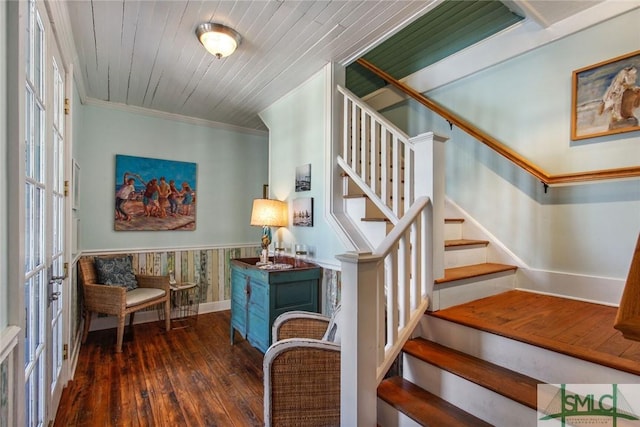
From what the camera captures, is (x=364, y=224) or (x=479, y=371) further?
(x=364, y=224)

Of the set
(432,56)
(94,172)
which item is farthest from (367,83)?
(94,172)

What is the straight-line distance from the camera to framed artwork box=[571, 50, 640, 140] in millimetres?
1944

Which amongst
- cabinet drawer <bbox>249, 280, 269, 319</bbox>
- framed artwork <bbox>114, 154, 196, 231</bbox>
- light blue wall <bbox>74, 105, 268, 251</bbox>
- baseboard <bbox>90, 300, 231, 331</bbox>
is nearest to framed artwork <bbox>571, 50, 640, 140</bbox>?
cabinet drawer <bbox>249, 280, 269, 319</bbox>

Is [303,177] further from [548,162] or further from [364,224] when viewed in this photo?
[548,162]

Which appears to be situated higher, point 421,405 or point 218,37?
point 218,37

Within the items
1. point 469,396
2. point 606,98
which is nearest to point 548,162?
point 606,98

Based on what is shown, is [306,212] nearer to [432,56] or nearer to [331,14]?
[331,14]

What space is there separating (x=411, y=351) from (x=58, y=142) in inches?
102

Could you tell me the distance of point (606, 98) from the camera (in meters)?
2.05

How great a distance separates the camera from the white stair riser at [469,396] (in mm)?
1271

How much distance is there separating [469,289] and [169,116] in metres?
3.85

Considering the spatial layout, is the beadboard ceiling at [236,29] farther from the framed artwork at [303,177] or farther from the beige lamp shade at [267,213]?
the beige lamp shade at [267,213]

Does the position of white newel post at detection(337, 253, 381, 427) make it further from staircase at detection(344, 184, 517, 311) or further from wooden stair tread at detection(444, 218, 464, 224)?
wooden stair tread at detection(444, 218, 464, 224)

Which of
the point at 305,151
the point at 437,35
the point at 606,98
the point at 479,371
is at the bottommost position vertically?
the point at 479,371
